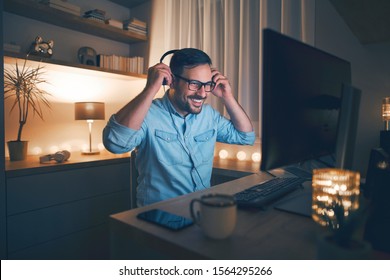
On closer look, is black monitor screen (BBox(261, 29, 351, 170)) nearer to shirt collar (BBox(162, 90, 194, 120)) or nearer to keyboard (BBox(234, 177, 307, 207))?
keyboard (BBox(234, 177, 307, 207))

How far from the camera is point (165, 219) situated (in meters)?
0.70

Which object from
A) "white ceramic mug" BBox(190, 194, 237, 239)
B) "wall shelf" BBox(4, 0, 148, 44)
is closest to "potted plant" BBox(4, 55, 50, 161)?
"wall shelf" BBox(4, 0, 148, 44)

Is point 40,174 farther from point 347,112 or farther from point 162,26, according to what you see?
point 162,26

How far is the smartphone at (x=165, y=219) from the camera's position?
0.66 m

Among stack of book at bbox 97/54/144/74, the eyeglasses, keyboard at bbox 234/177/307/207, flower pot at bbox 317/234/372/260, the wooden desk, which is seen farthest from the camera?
stack of book at bbox 97/54/144/74

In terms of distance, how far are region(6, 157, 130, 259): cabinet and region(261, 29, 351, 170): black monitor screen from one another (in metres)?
1.64

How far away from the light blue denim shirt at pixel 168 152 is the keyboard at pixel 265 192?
504mm

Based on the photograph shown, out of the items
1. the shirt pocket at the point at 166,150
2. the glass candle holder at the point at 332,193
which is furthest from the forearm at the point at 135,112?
the glass candle holder at the point at 332,193

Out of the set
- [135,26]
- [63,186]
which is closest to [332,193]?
[63,186]

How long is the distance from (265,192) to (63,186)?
1555mm

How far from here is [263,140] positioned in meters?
0.68

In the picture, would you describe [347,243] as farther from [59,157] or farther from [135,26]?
[135,26]

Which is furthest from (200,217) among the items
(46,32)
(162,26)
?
(162,26)

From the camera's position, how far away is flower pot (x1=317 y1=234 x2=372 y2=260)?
1.42 feet
